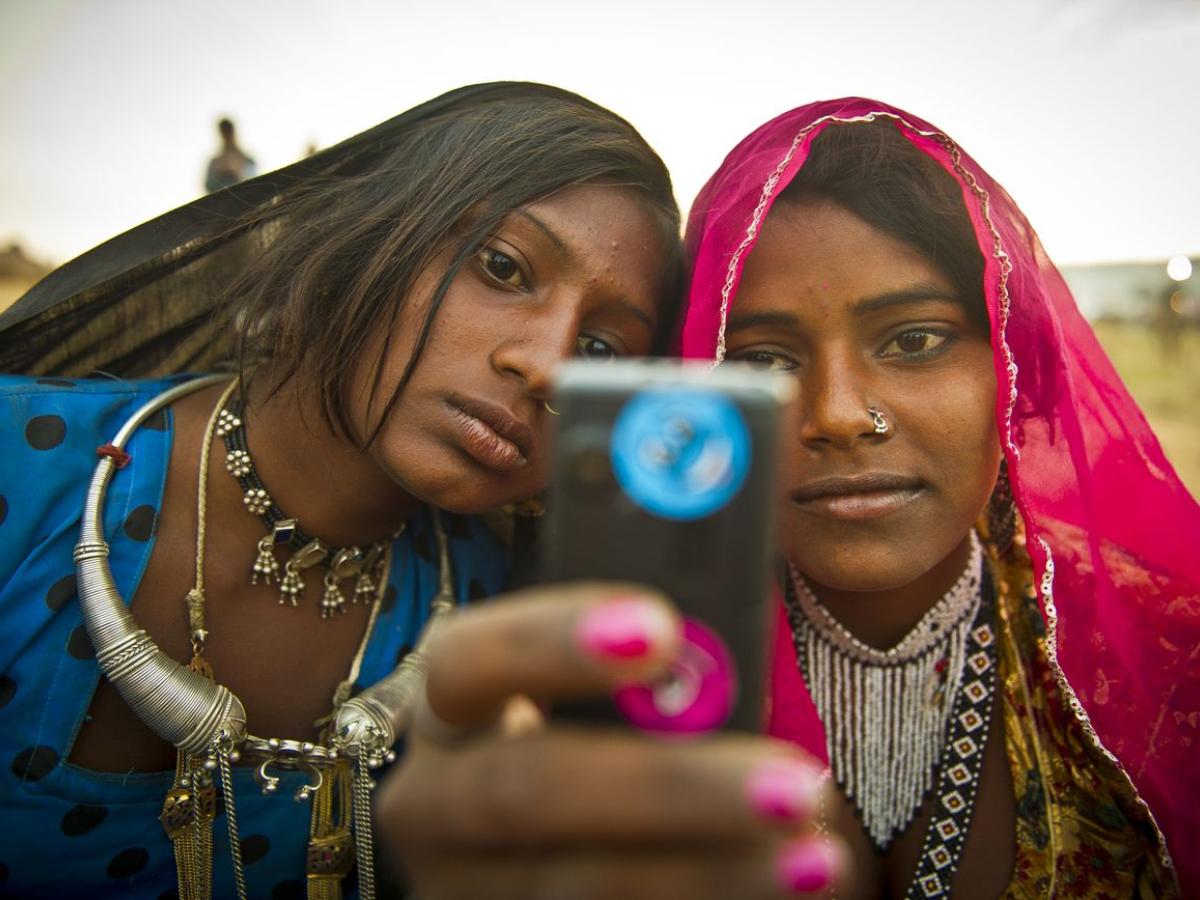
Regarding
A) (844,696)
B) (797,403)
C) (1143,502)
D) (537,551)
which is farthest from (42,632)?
(1143,502)

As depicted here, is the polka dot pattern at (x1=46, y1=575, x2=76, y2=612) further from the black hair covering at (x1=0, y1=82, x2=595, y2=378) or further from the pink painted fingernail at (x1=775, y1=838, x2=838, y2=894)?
the pink painted fingernail at (x1=775, y1=838, x2=838, y2=894)

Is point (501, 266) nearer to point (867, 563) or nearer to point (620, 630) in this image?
point (867, 563)

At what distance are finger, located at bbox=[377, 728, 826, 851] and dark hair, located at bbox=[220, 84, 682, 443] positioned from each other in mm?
741

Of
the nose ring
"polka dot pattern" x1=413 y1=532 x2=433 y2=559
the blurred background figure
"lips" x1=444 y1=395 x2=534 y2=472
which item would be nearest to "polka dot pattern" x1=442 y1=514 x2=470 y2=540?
"polka dot pattern" x1=413 y1=532 x2=433 y2=559

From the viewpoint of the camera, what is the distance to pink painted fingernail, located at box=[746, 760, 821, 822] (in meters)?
0.44

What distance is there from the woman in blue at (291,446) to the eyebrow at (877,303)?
185mm

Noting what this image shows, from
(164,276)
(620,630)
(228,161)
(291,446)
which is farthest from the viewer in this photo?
(228,161)

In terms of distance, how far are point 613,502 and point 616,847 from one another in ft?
0.68

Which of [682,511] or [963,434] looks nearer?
[682,511]

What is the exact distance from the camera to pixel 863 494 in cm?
114

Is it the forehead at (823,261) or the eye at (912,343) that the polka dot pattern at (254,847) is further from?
the eye at (912,343)

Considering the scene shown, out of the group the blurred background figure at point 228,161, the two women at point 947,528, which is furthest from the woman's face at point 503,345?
the blurred background figure at point 228,161

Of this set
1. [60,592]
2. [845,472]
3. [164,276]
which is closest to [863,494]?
[845,472]

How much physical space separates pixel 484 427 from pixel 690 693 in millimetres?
669
